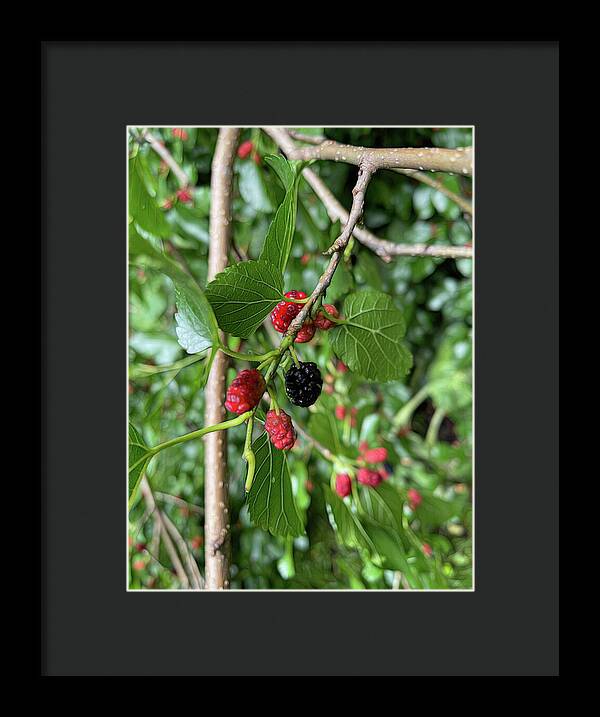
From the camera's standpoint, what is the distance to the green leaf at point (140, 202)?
0.80 metres

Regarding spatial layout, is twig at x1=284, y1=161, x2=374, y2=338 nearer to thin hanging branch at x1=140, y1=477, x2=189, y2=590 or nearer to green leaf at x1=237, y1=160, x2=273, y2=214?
green leaf at x1=237, y1=160, x2=273, y2=214

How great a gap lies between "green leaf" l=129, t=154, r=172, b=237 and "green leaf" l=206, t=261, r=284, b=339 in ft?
0.97

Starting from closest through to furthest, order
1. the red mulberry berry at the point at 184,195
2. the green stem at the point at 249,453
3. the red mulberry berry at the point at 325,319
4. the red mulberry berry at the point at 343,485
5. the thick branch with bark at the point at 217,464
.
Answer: the green stem at the point at 249,453
the red mulberry berry at the point at 325,319
the thick branch with bark at the point at 217,464
the red mulberry berry at the point at 343,485
the red mulberry berry at the point at 184,195

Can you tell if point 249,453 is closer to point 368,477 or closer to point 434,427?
point 368,477

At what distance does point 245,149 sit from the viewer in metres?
0.86

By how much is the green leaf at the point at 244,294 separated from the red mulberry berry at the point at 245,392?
6cm

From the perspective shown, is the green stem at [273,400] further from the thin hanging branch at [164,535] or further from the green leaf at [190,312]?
the thin hanging branch at [164,535]

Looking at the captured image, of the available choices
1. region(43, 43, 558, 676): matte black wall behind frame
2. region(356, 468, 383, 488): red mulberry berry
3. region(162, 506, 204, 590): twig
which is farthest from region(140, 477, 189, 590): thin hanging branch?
region(356, 468, 383, 488): red mulberry berry

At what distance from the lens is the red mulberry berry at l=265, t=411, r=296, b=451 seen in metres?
0.57

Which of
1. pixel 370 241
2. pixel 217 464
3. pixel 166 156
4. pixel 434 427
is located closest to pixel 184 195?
pixel 166 156

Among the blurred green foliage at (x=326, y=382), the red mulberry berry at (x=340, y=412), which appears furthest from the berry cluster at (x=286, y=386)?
the red mulberry berry at (x=340, y=412)
